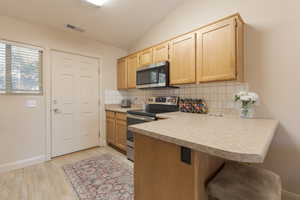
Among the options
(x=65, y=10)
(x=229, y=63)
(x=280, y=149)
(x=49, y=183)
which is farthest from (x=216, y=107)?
(x=65, y=10)

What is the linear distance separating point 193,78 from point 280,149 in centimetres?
138

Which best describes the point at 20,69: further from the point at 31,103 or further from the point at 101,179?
the point at 101,179

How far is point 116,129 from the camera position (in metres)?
3.09

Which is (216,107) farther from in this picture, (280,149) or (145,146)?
(145,146)

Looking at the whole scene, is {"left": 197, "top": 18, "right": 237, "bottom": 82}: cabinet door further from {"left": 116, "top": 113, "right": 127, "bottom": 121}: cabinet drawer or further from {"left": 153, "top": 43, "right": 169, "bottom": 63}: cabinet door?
{"left": 116, "top": 113, "right": 127, "bottom": 121}: cabinet drawer

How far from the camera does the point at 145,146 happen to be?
1084 millimetres

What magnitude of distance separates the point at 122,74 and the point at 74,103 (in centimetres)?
128

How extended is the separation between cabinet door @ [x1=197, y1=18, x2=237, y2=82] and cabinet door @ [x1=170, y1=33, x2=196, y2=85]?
9 cm

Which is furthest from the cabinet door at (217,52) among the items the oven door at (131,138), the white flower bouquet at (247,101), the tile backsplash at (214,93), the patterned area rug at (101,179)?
the patterned area rug at (101,179)

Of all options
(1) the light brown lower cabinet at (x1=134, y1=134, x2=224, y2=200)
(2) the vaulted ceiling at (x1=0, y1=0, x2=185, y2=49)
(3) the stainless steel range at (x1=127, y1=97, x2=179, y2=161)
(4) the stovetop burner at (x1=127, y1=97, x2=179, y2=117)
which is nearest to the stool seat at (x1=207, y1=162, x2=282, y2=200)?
(1) the light brown lower cabinet at (x1=134, y1=134, x2=224, y2=200)

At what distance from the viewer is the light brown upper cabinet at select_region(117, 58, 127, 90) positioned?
11.1 ft

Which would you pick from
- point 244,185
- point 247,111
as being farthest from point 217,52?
point 244,185

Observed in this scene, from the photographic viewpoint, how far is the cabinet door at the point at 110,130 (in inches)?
125

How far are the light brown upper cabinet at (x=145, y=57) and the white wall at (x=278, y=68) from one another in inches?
56.2
